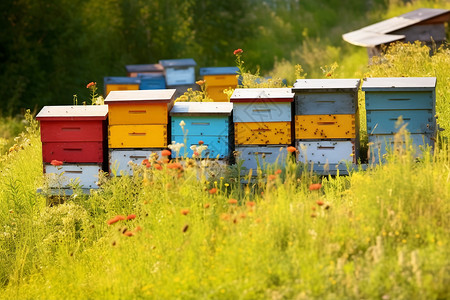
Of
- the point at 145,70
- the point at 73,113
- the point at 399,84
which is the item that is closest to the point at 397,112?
the point at 399,84

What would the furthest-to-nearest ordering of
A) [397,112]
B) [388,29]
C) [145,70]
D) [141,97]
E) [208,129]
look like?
[145,70] → [388,29] → [141,97] → [208,129] → [397,112]

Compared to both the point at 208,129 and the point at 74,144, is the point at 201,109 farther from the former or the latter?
the point at 74,144

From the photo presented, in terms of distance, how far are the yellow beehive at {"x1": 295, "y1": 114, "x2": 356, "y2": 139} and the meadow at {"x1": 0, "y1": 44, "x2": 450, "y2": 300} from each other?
63 cm

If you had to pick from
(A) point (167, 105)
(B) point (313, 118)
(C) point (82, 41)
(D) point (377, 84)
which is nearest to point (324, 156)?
(B) point (313, 118)

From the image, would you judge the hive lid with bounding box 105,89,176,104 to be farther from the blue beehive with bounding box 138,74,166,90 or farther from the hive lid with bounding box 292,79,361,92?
the blue beehive with bounding box 138,74,166,90

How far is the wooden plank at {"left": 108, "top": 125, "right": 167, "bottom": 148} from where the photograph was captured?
829 cm

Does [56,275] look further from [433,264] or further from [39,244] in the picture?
[433,264]

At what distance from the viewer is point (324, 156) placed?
8.22 metres

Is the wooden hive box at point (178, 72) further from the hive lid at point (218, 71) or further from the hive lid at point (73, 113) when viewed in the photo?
the hive lid at point (73, 113)

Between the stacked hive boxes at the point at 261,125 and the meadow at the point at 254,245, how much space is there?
659 mm

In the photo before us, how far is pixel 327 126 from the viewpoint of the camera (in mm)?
8156

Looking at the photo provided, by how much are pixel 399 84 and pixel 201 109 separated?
216cm

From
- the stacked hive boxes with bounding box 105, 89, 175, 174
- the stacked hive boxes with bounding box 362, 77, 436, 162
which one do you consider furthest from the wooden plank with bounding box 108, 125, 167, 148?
the stacked hive boxes with bounding box 362, 77, 436, 162

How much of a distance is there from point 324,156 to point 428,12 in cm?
899
